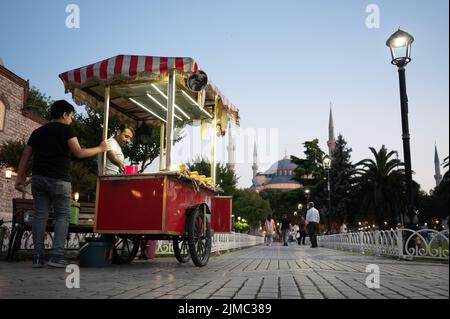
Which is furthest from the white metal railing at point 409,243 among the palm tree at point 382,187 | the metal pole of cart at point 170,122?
the palm tree at point 382,187

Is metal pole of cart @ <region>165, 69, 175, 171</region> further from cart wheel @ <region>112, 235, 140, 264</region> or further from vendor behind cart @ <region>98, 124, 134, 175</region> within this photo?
cart wheel @ <region>112, 235, 140, 264</region>

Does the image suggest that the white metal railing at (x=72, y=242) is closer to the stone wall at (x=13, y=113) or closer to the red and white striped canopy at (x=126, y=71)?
the red and white striped canopy at (x=126, y=71)

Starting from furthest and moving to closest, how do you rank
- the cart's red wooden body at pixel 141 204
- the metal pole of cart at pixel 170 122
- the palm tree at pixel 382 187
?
the palm tree at pixel 382 187
the metal pole of cart at pixel 170 122
the cart's red wooden body at pixel 141 204

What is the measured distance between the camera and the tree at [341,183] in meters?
52.5

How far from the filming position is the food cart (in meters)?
6.07

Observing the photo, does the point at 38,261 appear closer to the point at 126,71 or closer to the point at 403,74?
the point at 126,71

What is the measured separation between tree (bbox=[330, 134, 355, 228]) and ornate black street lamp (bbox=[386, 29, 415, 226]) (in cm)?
4365

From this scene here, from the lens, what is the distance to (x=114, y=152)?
6652 mm

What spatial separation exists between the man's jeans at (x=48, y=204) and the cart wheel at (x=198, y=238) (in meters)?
1.75

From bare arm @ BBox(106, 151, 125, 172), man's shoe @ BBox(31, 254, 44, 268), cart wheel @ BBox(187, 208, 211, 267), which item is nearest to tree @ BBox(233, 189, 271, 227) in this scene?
cart wheel @ BBox(187, 208, 211, 267)

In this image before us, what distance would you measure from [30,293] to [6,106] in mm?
27606

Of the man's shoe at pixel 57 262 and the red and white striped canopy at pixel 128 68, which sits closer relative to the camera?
the man's shoe at pixel 57 262

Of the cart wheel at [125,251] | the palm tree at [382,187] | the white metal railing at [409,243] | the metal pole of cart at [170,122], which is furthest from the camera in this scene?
the palm tree at [382,187]

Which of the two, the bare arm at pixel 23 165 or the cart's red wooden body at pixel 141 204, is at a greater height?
the bare arm at pixel 23 165
